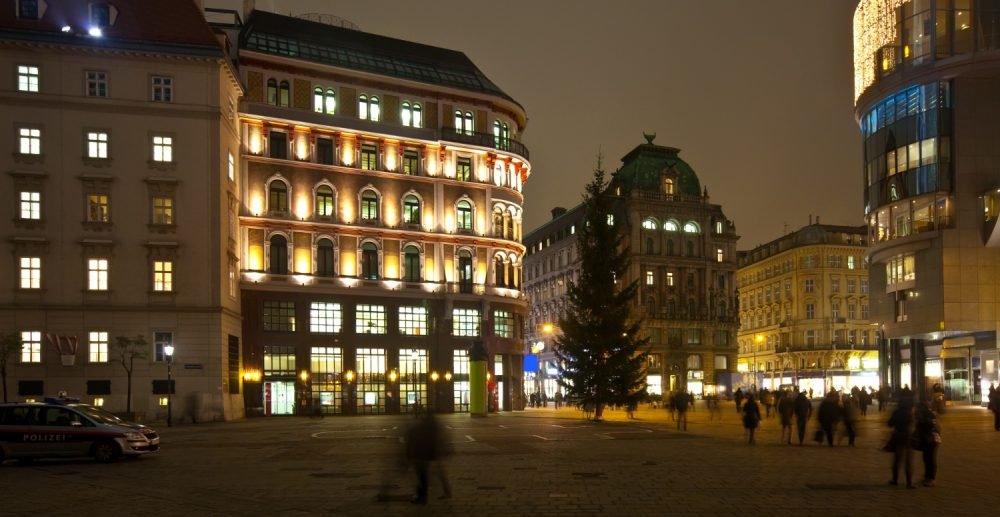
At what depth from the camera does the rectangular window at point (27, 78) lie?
53.0m

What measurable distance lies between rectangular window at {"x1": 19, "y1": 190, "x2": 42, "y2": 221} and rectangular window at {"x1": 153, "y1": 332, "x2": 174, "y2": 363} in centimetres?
964

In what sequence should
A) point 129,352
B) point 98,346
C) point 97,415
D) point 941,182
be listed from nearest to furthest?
point 97,415
point 129,352
point 98,346
point 941,182

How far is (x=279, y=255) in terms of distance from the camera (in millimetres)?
65000

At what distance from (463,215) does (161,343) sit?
25787mm


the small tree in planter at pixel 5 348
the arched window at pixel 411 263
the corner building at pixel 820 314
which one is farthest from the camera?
the corner building at pixel 820 314

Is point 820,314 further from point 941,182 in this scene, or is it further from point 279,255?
point 279,255

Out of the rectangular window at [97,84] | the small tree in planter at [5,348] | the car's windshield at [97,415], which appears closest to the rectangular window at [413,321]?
the rectangular window at [97,84]

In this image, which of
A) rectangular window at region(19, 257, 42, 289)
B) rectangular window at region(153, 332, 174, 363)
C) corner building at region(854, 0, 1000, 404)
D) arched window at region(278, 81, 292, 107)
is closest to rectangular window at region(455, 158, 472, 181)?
arched window at region(278, 81, 292, 107)

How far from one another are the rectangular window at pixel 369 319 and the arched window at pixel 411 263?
10.8ft

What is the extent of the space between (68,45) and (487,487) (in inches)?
1782

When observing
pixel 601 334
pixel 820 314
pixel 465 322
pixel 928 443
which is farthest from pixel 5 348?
pixel 820 314

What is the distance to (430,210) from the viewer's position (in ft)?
230

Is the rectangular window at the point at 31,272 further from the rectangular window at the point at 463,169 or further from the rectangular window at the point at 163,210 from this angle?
the rectangular window at the point at 463,169

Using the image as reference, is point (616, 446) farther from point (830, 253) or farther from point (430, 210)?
point (830, 253)
